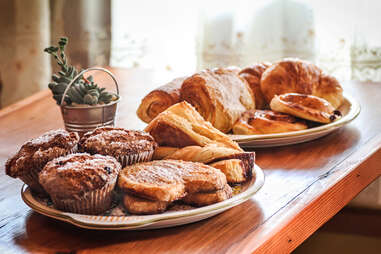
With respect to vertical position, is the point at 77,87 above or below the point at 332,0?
below

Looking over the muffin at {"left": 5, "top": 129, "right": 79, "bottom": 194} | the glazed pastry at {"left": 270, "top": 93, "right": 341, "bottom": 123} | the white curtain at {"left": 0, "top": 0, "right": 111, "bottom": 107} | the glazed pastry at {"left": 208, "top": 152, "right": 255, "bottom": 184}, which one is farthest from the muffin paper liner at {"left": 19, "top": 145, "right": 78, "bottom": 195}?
the white curtain at {"left": 0, "top": 0, "right": 111, "bottom": 107}

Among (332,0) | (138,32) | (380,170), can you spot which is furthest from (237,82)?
(138,32)

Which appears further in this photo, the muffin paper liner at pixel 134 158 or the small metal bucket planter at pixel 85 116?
the small metal bucket planter at pixel 85 116

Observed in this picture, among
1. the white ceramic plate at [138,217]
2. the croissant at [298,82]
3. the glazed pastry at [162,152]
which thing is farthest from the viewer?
the croissant at [298,82]

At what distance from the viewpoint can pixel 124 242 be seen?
2.69 ft

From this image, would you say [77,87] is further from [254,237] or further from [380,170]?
[380,170]

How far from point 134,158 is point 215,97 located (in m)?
0.43

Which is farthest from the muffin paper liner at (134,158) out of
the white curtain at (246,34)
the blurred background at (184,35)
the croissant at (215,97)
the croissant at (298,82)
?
the white curtain at (246,34)

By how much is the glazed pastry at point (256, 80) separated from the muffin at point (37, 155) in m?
0.72

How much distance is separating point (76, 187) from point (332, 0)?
192 cm

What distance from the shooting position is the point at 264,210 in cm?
94

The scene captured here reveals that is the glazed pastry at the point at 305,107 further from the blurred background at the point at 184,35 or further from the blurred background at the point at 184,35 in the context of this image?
the blurred background at the point at 184,35

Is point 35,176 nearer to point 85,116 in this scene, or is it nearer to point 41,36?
point 85,116

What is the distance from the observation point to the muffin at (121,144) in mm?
920
